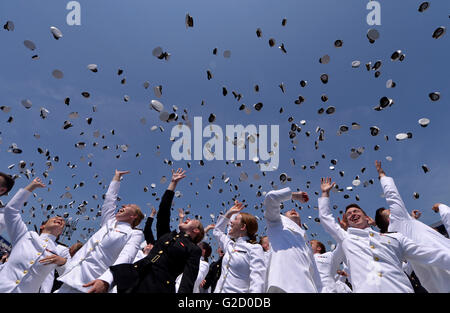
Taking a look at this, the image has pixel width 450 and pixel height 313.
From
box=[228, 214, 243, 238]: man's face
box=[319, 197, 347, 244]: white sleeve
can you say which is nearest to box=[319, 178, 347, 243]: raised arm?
box=[319, 197, 347, 244]: white sleeve

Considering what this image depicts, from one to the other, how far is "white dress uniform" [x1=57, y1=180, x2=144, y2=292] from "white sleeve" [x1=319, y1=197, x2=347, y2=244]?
12.4ft

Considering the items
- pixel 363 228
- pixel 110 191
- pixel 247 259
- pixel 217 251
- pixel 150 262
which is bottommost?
pixel 217 251

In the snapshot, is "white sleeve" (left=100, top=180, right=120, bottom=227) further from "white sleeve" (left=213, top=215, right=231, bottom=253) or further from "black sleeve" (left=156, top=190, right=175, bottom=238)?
"white sleeve" (left=213, top=215, right=231, bottom=253)

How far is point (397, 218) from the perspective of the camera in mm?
5547

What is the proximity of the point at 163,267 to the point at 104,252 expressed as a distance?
134 cm

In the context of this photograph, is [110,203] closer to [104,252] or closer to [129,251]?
[104,252]

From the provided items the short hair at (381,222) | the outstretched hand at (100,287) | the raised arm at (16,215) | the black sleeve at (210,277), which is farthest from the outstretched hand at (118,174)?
the short hair at (381,222)

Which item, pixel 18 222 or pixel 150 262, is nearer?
pixel 150 262

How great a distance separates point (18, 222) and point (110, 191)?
6.06 ft

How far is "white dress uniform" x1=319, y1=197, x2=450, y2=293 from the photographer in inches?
155

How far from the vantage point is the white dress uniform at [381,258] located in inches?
155

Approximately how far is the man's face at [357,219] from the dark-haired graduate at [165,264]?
3.14 m
